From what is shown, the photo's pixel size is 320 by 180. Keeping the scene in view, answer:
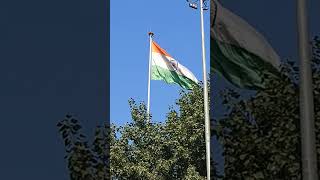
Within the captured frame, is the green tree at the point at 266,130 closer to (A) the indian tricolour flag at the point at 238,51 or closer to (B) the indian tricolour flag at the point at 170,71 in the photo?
(A) the indian tricolour flag at the point at 238,51

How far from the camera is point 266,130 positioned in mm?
9391

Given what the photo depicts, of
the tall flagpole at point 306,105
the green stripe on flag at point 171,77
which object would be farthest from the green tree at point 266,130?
the green stripe on flag at point 171,77

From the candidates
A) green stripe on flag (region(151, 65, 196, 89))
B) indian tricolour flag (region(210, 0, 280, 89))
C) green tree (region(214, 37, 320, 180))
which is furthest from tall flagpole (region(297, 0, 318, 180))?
green stripe on flag (region(151, 65, 196, 89))

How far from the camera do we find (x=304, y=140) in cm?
769

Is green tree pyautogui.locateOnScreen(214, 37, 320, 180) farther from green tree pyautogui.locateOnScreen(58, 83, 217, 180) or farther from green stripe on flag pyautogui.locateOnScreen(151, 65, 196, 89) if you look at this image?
green stripe on flag pyautogui.locateOnScreen(151, 65, 196, 89)

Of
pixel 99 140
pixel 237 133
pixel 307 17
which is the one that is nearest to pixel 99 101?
pixel 99 140

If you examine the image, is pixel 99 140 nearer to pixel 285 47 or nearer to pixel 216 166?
pixel 216 166

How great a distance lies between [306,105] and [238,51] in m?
2.61

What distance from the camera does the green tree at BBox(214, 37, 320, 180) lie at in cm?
881

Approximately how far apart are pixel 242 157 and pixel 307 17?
2259 millimetres

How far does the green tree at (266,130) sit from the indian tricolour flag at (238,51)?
0.25m

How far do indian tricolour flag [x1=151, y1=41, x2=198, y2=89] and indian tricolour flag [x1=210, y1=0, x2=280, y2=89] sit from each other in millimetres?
27575

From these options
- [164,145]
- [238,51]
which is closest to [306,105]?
[238,51]

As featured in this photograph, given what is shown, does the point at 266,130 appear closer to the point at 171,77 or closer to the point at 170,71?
the point at 171,77
